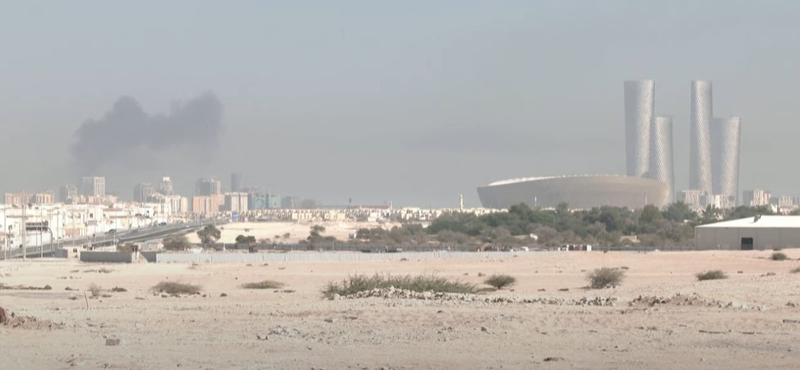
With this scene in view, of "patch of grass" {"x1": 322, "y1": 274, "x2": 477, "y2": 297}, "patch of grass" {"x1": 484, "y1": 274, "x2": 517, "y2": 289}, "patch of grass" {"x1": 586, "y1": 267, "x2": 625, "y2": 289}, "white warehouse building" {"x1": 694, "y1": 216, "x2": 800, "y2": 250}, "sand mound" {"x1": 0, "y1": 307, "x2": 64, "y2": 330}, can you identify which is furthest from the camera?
"white warehouse building" {"x1": 694, "y1": 216, "x2": 800, "y2": 250}

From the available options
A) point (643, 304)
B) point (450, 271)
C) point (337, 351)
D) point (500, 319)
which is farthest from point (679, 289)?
point (450, 271)

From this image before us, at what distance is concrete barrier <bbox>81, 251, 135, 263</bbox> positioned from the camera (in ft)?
191

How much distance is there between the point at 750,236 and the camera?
2783 inches

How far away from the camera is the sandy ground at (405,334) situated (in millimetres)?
14070

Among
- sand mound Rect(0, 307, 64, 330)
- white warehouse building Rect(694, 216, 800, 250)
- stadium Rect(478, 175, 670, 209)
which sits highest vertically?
stadium Rect(478, 175, 670, 209)

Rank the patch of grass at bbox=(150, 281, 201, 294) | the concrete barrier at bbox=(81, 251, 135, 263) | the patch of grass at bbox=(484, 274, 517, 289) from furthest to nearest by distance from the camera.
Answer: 1. the concrete barrier at bbox=(81, 251, 135, 263)
2. the patch of grass at bbox=(484, 274, 517, 289)
3. the patch of grass at bbox=(150, 281, 201, 294)

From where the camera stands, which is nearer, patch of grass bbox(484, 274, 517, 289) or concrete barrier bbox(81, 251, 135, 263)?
patch of grass bbox(484, 274, 517, 289)

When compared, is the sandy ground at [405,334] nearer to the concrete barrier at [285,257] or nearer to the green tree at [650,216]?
the concrete barrier at [285,257]

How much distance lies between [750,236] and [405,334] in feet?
188

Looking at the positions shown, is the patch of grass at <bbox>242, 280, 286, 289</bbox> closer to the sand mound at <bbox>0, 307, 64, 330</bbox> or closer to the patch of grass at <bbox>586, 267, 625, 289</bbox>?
the patch of grass at <bbox>586, 267, 625, 289</bbox>

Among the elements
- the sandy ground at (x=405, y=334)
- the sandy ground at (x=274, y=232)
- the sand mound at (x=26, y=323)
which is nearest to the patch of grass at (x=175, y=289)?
the sandy ground at (x=405, y=334)

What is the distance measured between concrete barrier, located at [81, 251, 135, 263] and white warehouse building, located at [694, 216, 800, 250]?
32.1 metres

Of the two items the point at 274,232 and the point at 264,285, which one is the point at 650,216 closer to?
the point at 274,232

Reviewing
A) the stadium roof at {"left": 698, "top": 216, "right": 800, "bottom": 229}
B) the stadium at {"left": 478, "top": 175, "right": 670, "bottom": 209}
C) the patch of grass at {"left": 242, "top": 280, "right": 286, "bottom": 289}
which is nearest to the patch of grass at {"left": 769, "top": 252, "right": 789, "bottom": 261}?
the stadium roof at {"left": 698, "top": 216, "right": 800, "bottom": 229}
